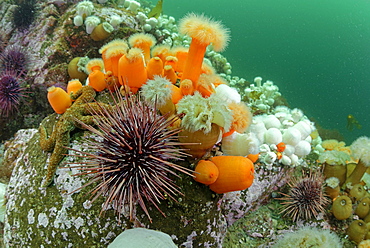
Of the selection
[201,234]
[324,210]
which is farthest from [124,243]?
[324,210]

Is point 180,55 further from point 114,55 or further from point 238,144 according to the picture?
point 238,144

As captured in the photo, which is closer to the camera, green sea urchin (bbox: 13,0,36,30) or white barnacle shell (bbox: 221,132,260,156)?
white barnacle shell (bbox: 221,132,260,156)

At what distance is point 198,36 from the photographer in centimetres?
209

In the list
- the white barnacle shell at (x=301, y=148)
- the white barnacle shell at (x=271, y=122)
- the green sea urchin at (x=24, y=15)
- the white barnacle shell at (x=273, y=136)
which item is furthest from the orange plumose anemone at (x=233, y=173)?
the green sea urchin at (x=24, y=15)

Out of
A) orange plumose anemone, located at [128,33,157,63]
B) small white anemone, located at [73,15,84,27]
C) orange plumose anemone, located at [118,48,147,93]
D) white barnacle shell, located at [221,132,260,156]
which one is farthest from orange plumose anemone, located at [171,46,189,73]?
Result: small white anemone, located at [73,15,84,27]

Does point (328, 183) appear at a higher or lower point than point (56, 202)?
higher

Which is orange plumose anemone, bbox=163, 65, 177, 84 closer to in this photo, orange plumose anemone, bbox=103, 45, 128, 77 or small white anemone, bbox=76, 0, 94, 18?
orange plumose anemone, bbox=103, 45, 128, 77

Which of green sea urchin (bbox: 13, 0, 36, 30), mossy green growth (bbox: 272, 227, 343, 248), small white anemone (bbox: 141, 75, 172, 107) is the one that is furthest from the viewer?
green sea urchin (bbox: 13, 0, 36, 30)

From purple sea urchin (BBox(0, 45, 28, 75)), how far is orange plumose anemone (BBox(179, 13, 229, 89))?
115 inches

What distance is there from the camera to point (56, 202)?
2.17m

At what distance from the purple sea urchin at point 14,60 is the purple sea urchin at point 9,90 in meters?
0.27

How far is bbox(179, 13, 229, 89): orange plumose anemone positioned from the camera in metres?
2.09

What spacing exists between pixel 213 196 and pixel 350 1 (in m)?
9.08

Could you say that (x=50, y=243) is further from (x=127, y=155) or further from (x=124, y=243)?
(x=127, y=155)
